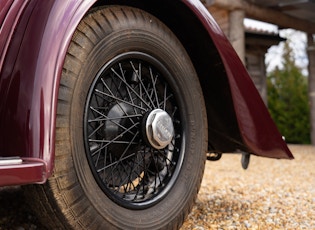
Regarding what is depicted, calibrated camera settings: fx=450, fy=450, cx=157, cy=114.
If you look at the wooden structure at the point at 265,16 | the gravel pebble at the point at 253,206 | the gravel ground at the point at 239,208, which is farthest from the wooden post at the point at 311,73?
the gravel ground at the point at 239,208

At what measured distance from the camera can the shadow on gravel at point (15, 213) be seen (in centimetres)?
208

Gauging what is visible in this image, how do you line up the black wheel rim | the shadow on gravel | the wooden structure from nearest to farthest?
the black wheel rim → the shadow on gravel → the wooden structure

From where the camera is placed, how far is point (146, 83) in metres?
1.89

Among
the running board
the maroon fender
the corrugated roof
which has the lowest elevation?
the running board

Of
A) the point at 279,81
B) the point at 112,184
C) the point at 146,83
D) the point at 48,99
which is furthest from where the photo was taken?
the point at 279,81

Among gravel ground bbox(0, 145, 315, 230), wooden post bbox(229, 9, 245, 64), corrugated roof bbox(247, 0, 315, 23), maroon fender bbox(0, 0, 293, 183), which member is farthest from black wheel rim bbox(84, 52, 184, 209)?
corrugated roof bbox(247, 0, 315, 23)

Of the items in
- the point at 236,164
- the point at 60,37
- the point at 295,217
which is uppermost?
the point at 60,37

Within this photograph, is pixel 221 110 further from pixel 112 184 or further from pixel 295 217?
pixel 295 217

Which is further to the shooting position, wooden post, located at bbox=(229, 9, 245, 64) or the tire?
wooden post, located at bbox=(229, 9, 245, 64)

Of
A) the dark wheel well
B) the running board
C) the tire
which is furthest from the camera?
the dark wheel well

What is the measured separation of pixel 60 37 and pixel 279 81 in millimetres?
12707

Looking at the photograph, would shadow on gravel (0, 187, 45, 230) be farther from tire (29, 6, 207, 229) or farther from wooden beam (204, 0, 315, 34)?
wooden beam (204, 0, 315, 34)

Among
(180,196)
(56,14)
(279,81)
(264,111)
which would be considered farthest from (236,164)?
(279,81)

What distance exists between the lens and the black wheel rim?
5.58 ft
